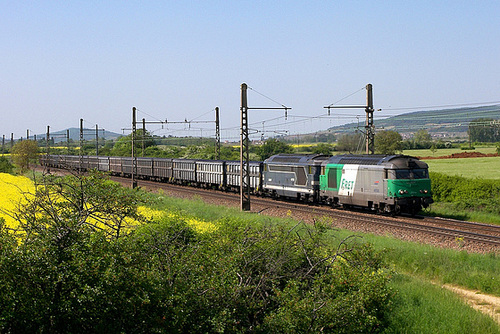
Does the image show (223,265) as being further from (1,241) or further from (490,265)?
(490,265)

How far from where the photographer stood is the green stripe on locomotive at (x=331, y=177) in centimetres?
3622

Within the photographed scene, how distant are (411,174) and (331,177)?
7.08 metres

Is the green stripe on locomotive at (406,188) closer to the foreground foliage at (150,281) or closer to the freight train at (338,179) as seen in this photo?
the freight train at (338,179)

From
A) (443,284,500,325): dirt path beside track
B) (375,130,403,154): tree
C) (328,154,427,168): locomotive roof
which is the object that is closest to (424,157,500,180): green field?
(375,130,403,154): tree

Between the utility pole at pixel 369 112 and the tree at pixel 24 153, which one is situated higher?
the utility pole at pixel 369 112

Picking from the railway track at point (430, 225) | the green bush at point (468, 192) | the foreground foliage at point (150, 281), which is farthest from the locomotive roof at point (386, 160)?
the foreground foliage at point (150, 281)

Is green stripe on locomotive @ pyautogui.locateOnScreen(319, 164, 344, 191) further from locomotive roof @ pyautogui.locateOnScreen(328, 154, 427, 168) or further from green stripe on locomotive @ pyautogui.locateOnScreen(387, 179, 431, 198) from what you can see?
green stripe on locomotive @ pyautogui.locateOnScreen(387, 179, 431, 198)

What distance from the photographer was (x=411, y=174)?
31125mm

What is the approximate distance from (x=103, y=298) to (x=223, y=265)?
140 inches

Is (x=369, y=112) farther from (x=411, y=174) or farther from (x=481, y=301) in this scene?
(x=481, y=301)

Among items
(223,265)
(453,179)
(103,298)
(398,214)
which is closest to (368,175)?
(398,214)

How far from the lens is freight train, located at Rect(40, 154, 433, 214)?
31.1 metres

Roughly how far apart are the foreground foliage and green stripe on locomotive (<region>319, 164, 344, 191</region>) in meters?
21.1

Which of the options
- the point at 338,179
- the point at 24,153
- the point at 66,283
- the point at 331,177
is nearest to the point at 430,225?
the point at 338,179
